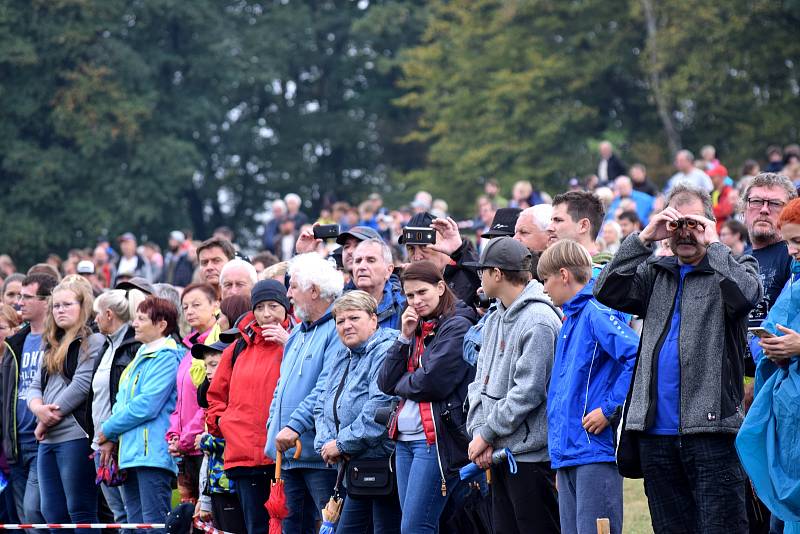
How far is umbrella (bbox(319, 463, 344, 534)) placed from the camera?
7625 mm

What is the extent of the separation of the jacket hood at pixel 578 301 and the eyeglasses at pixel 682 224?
621 mm

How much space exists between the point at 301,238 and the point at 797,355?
192 inches

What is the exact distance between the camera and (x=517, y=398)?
6.66 meters

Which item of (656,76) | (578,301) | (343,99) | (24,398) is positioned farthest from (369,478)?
(343,99)

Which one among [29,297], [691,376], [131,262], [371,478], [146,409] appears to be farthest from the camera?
[131,262]

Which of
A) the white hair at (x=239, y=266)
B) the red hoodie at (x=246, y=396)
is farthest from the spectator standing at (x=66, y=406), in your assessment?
the red hoodie at (x=246, y=396)

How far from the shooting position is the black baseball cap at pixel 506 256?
693cm

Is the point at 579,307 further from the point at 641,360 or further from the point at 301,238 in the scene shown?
the point at 301,238

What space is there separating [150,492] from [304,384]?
1.89 m

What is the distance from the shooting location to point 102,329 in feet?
33.4

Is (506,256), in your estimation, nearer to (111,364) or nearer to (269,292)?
(269,292)

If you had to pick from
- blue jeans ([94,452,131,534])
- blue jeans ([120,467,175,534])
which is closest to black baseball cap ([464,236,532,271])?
blue jeans ([120,467,175,534])

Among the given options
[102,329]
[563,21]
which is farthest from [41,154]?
[102,329]

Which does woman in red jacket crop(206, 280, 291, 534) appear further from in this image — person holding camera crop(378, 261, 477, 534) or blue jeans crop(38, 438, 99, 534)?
blue jeans crop(38, 438, 99, 534)
